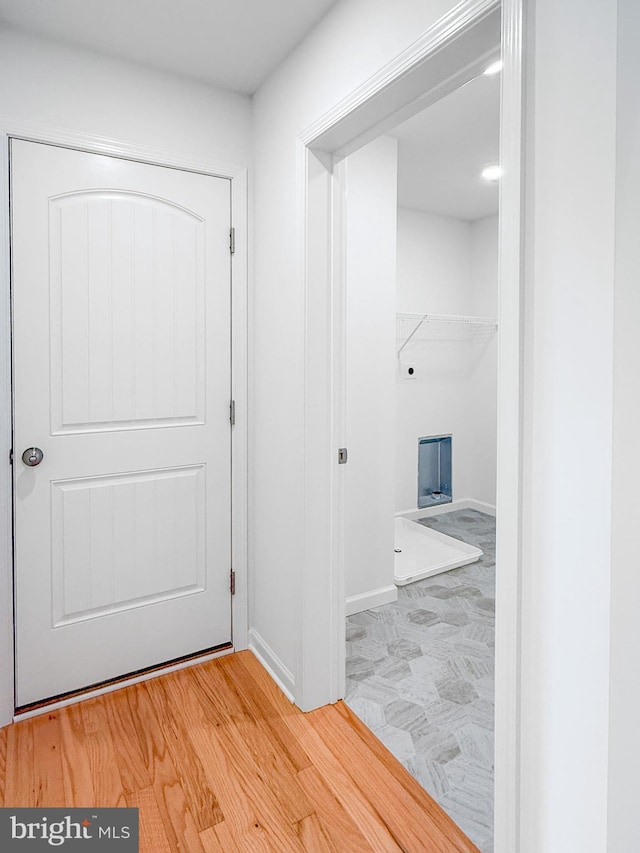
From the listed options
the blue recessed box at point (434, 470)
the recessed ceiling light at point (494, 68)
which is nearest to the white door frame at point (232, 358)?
the recessed ceiling light at point (494, 68)

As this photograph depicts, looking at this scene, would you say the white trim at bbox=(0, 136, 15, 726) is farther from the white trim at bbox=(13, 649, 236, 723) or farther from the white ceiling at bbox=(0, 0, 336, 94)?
the white ceiling at bbox=(0, 0, 336, 94)

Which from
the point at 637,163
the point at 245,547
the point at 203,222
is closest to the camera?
the point at 637,163

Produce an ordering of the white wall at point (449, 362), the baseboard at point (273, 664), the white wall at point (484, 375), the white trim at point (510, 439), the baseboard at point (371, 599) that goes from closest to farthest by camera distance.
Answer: the white trim at point (510, 439)
the baseboard at point (273, 664)
the baseboard at point (371, 599)
the white wall at point (449, 362)
the white wall at point (484, 375)

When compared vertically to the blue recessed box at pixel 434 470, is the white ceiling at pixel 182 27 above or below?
above

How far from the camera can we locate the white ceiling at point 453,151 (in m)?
2.43

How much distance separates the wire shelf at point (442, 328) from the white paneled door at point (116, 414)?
2.20m

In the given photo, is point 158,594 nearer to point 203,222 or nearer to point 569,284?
point 203,222

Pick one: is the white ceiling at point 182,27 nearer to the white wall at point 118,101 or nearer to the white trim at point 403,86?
the white wall at point 118,101

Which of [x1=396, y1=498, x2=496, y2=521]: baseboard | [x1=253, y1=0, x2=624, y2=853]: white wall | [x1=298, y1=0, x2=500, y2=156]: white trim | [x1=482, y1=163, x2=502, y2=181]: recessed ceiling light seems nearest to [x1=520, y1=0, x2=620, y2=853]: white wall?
[x1=253, y1=0, x2=624, y2=853]: white wall

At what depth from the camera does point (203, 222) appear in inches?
86.6

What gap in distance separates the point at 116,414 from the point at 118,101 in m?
1.21

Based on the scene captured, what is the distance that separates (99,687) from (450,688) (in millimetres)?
1429

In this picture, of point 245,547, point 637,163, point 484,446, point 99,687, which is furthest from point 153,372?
point 484,446

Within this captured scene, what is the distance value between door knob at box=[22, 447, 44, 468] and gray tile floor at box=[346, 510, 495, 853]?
4.95ft
